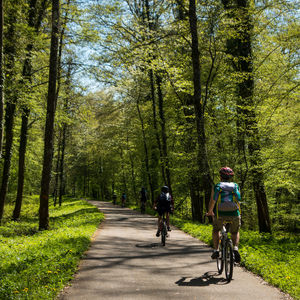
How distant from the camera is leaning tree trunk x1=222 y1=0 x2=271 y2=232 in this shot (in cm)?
1188

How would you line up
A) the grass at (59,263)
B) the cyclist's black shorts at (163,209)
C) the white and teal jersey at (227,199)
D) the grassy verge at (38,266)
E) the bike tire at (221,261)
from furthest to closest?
the cyclist's black shorts at (163,209)
the bike tire at (221,261)
the white and teal jersey at (227,199)
the grass at (59,263)
the grassy verge at (38,266)

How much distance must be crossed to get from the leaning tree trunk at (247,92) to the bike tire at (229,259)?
611 centimetres

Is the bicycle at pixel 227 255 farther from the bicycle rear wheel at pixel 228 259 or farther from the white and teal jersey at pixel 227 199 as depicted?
the white and teal jersey at pixel 227 199

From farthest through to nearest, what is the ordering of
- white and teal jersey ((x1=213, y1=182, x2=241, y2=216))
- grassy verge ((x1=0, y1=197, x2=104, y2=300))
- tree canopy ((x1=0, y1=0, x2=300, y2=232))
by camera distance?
tree canopy ((x1=0, y1=0, x2=300, y2=232))
white and teal jersey ((x1=213, y1=182, x2=241, y2=216))
grassy verge ((x1=0, y1=197, x2=104, y2=300))

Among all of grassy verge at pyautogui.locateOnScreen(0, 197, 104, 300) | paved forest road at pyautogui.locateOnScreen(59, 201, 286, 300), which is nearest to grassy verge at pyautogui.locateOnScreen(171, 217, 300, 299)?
paved forest road at pyautogui.locateOnScreen(59, 201, 286, 300)

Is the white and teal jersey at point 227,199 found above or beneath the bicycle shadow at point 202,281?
above

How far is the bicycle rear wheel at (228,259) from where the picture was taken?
221 inches

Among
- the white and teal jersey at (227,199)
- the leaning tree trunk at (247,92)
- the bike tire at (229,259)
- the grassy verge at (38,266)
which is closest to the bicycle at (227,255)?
the bike tire at (229,259)

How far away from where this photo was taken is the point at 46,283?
206 inches

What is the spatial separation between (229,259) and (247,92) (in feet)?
30.5

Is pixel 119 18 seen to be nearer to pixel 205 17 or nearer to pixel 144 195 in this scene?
pixel 205 17

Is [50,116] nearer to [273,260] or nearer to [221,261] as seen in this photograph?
[221,261]

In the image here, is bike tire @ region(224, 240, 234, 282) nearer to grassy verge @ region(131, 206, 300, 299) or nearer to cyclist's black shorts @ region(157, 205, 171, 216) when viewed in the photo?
grassy verge @ region(131, 206, 300, 299)

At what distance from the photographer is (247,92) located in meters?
13.3
